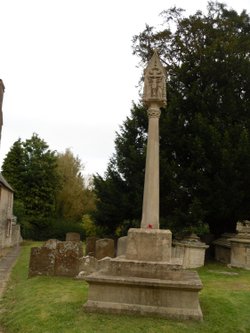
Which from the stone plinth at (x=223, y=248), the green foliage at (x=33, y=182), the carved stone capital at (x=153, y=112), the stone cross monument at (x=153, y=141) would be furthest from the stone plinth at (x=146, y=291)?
the green foliage at (x=33, y=182)

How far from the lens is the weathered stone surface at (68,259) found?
11609 mm

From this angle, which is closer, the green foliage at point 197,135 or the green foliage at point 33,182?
the green foliage at point 197,135

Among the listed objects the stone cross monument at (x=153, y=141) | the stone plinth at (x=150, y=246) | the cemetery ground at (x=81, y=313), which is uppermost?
the stone cross monument at (x=153, y=141)

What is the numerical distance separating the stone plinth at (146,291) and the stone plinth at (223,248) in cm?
988

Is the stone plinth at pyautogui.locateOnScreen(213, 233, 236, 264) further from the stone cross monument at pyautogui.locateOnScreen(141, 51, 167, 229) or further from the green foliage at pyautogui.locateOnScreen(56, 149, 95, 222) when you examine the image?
the green foliage at pyautogui.locateOnScreen(56, 149, 95, 222)

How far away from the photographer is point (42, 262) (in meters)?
11.8

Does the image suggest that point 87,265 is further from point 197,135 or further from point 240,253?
point 197,135

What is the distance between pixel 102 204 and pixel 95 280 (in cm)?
1247

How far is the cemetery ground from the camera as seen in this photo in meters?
6.11

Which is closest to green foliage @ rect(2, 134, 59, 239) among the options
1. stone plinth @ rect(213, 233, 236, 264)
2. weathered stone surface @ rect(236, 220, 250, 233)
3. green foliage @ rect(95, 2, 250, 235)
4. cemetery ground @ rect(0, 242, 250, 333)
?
green foliage @ rect(95, 2, 250, 235)

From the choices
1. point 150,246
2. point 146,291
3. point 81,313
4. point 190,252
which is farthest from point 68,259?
point 190,252

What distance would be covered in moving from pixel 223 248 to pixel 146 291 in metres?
11.2

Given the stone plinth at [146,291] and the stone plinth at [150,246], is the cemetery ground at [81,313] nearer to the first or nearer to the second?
the stone plinth at [146,291]

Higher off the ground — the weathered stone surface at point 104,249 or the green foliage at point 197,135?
the green foliage at point 197,135
